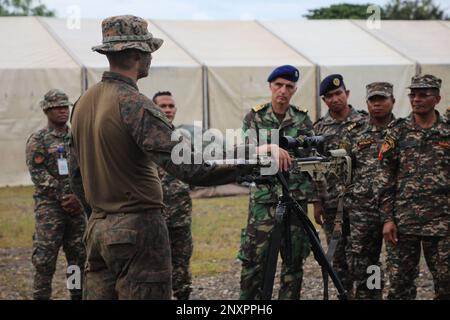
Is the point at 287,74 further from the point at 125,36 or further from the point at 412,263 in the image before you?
the point at 125,36

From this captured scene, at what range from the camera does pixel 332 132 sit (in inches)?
264

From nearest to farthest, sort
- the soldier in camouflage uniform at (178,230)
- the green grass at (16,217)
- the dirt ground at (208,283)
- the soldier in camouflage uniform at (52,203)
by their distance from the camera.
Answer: the soldier in camouflage uniform at (178,230) → the soldier in camouflage uniform at (52,203) → the dirt ground at (208,283) → the green grass at (16,217)

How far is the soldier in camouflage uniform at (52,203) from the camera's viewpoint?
675cm

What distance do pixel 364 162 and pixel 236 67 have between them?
1010 centimetres

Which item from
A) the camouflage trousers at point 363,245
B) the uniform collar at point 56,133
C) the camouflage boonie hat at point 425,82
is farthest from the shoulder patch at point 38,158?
the camouflage boonie hat at point 425,82

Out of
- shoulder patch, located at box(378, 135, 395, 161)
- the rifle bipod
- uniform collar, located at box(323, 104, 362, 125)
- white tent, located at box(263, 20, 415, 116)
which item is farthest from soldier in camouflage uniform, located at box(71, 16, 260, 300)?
white tent, located at box(263, 20, 415, 116)

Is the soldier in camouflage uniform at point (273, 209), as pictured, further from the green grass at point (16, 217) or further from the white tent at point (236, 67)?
the white tent at point (236, 67)

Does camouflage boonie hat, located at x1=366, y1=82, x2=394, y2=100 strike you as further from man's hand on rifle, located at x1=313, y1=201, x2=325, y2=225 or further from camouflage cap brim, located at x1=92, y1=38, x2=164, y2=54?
camouflage cap brim, located at x1=92, y1=38, x2=164, y2=54

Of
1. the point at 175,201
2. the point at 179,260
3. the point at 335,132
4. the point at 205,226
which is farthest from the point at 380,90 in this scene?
the point at 205,226

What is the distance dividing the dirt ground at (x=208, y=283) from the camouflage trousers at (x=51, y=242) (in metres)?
0.71

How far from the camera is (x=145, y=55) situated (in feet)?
13.0

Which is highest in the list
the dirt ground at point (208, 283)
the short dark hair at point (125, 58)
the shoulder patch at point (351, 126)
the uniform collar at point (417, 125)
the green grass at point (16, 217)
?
the short dark hair at point (125, 58)
